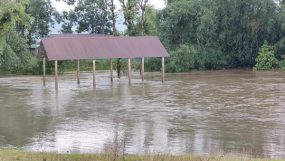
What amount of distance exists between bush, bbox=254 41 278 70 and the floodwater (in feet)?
54.4

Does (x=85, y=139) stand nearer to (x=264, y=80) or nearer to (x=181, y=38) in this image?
(x=264, y=80)

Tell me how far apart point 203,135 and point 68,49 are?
2077cm

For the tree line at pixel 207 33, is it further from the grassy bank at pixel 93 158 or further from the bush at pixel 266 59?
the grassy bank at pixel 93 158

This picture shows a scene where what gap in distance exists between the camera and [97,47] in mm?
37344

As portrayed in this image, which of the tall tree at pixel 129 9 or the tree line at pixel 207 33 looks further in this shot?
the tree line at pixel 207 33

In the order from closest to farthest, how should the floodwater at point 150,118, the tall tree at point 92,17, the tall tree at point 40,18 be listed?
1. the floodwater at point 150,118
2. the tall tree at point 40,18
3. the tall tree at point 92,17

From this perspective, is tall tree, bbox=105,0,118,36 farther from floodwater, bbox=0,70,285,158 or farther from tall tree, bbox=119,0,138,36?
floodwater, bbox=0,70,285,158

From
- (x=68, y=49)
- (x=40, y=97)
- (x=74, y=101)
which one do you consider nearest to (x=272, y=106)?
(x=74, y=101)

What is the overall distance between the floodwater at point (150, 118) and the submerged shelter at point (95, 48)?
8.04 ft

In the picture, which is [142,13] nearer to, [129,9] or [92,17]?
[129,9]

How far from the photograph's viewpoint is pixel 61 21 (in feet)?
229

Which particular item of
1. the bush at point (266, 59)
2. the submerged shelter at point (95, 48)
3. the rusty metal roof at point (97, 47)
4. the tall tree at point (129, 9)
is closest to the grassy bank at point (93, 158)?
the submerged shelter at point (95, 48)

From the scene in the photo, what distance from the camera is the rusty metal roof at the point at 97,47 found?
35469mm

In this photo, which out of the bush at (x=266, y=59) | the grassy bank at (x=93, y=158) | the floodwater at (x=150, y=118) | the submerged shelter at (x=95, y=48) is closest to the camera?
the grassy bank at (x=93, y=158)
